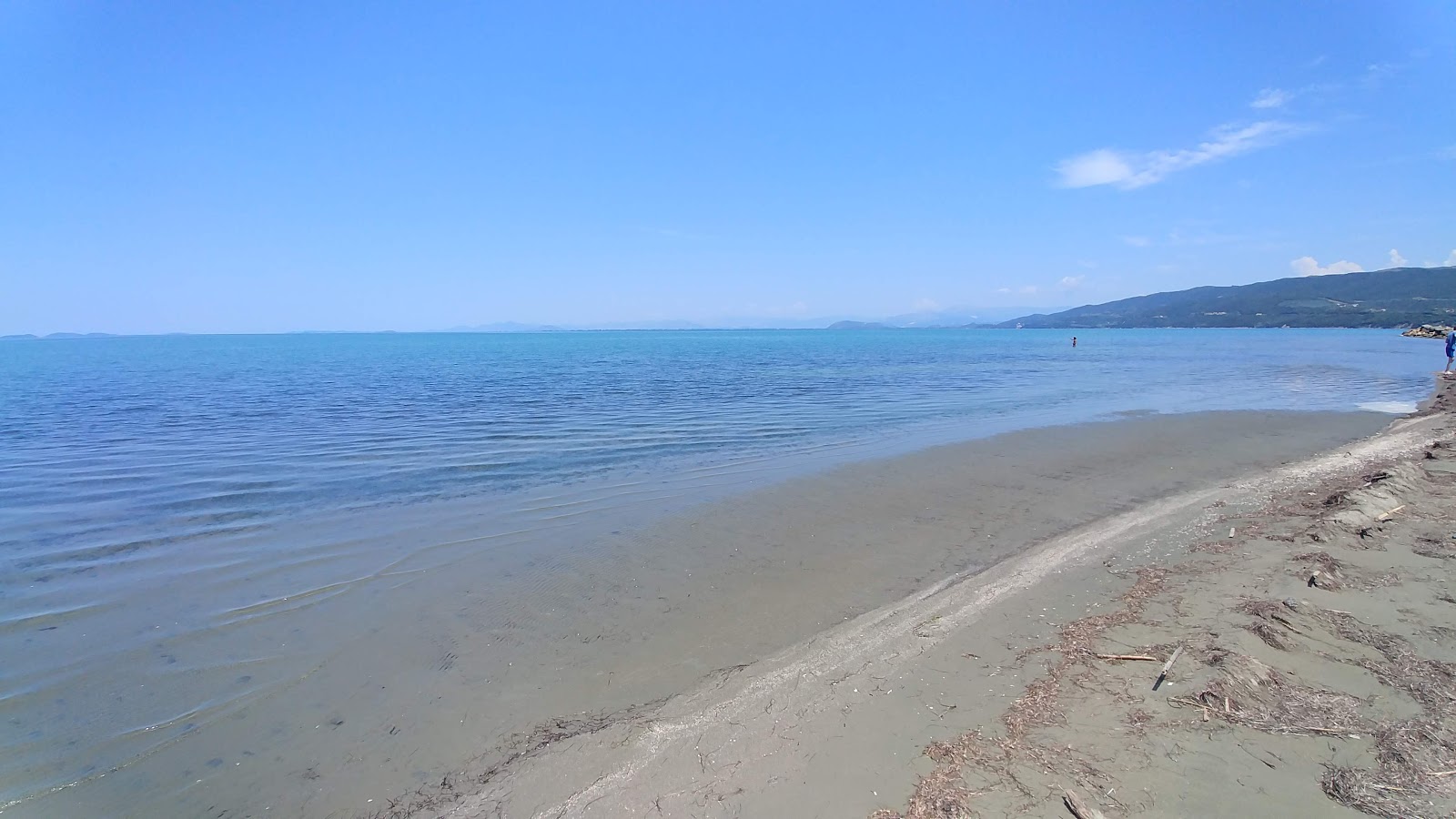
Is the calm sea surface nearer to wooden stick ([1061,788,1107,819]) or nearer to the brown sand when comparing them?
the brown sand

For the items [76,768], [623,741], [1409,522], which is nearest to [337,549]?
[76,768]

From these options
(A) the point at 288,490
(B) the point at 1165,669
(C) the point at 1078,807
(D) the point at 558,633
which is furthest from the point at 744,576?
(A) the point at 288,490

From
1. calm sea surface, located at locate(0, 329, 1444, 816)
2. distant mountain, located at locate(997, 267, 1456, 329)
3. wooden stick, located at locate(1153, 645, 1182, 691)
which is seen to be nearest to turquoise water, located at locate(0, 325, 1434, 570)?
calm sea surface, located at locate(0, 329, 1444, 816)

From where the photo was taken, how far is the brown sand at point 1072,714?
13.8 feet

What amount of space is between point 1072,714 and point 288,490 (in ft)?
44.8

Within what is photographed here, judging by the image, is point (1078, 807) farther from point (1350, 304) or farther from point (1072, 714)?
point (1350, 304)

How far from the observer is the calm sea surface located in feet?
19.7

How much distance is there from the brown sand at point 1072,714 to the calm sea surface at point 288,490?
3.34 metres

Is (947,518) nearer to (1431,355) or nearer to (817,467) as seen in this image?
(817,467)

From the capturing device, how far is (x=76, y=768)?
5.04 m

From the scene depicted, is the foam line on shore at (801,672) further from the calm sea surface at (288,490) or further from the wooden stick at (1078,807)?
the calm sea surface at (288,490)

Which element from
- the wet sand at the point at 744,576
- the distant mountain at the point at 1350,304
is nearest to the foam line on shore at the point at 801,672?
the wet sand at the point at 744,576

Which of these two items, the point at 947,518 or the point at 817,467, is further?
the point at 817,467

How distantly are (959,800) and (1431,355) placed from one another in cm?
6874
